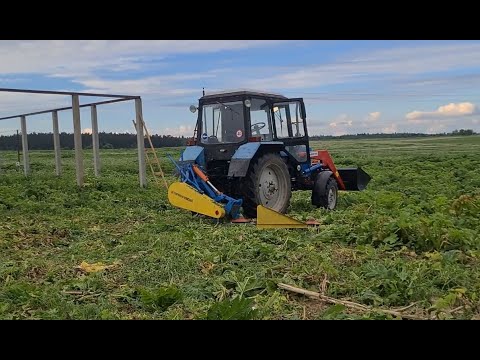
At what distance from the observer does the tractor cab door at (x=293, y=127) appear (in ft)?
35.9

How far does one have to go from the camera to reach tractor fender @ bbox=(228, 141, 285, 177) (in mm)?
9438

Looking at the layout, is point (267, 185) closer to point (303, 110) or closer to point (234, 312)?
point (303, 110)

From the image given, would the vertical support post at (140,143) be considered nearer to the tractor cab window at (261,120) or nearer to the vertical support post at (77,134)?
the vertical support post at (77,134)

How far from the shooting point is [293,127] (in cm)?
1136

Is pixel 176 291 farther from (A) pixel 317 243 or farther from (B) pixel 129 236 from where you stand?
(B) pixel 129 236

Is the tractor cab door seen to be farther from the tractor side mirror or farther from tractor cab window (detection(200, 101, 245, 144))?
tractor cab window (detection(200, 101, 245, 144))

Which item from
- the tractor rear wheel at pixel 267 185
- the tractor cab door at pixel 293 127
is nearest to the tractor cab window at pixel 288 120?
the tractor cab door at pixel 293 127

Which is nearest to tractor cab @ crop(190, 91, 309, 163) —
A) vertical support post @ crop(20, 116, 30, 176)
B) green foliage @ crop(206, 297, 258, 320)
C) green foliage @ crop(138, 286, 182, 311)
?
green foliage @ crop(138, 286, 182, 311)

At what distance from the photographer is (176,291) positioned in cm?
488

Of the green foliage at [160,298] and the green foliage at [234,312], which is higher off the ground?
the green foliage at [234,312]

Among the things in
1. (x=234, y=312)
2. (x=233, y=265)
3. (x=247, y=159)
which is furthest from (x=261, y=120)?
(x=234, y=312)

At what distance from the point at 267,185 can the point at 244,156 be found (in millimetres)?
931

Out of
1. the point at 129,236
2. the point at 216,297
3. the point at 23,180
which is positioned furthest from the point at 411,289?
the point at 23,180

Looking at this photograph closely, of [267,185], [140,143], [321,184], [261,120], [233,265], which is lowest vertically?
[233,265]
